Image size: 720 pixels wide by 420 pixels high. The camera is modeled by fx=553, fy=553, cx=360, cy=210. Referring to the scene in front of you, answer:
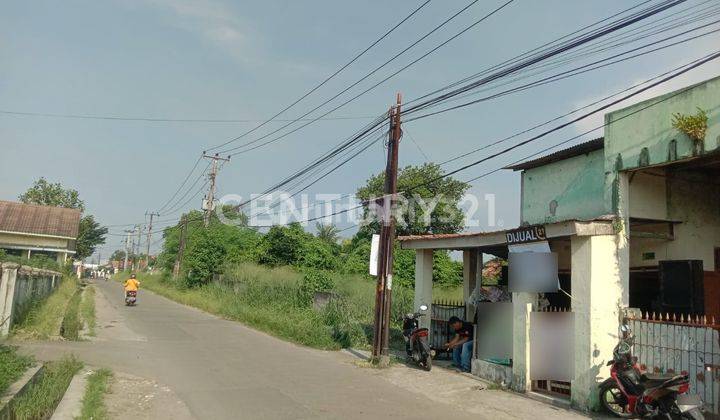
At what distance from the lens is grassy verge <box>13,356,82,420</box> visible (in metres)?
6.62

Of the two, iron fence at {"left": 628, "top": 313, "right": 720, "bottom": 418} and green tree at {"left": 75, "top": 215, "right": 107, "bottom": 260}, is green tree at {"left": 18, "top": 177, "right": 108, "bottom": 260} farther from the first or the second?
iron fence at {"left": 628, "top": 313, "right": 720, "bottom": 418}

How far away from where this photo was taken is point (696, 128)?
8.05m

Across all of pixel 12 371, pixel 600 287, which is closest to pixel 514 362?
pixel 600 287

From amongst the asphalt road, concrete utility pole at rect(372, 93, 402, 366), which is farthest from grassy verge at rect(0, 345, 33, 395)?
concrete utility pole at rect(372, 93, 402, 366)

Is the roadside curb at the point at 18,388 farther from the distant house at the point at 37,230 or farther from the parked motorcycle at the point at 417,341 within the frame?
the distant house at the point at 37,230

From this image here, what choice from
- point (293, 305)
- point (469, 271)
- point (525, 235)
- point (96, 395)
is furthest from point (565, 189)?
point (293, 305)

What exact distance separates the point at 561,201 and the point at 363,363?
6.38 metres

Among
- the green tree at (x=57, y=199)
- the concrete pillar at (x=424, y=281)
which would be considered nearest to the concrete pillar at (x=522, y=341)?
the concrete pillar at (x=424, y=281)

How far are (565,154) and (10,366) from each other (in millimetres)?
12253

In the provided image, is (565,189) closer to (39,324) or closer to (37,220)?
(39,324)

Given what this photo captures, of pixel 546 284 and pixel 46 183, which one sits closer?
pixel 546 284

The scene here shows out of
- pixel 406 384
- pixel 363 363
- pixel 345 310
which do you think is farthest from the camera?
pixel 345 310

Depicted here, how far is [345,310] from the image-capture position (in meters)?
17.9

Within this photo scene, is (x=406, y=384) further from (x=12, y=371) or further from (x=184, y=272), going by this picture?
A: (x=184, y=272)
